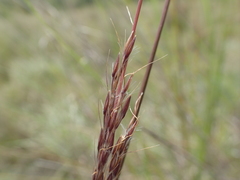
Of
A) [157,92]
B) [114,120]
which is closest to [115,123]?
[114,120]

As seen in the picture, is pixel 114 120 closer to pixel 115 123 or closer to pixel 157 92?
pixel 115 123

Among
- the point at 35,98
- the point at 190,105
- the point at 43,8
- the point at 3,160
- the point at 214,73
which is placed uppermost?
the point at 43,8

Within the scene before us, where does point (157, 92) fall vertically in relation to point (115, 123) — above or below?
below

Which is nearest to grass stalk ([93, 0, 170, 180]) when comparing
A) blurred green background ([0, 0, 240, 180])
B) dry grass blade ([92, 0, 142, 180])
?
dry grass blade ([92, 0, 142, 180])

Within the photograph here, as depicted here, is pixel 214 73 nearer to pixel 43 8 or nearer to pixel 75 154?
pixel 43 8

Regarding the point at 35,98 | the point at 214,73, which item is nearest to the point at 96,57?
the point at 214,73

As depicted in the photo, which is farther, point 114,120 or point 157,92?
point 157,92

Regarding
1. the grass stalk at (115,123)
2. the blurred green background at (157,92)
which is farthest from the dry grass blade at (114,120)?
the blurred green background at (157,92)

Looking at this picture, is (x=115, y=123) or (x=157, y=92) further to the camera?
(x=157, y=92)

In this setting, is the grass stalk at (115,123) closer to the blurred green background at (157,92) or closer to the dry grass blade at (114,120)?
the dry grass blade at (114,120)

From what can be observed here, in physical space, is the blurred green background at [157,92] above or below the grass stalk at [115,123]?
below

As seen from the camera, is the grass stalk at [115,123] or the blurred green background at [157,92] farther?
the blurred green background at [157,92]
